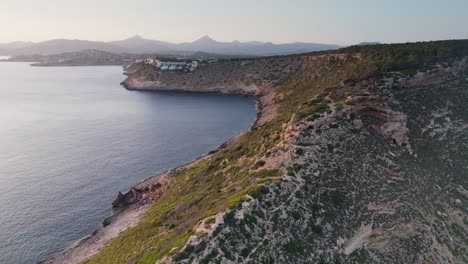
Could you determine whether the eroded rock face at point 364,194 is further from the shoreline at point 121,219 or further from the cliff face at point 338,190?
the shoreline at point 121,219

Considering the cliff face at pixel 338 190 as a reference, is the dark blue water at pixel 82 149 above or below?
below

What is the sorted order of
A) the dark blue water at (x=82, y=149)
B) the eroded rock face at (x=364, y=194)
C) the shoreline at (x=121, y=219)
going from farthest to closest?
the dark blue water at (x=82, y=149) < the shoreline at (x=121, y=219) < the eroded rock face at (x=364, y=194)

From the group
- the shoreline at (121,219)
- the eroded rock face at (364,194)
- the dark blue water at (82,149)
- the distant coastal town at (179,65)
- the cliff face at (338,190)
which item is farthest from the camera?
the distant coastal town at (179,65)

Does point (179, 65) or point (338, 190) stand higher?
point (179, 65)

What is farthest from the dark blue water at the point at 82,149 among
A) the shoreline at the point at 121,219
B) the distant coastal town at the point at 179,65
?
the distant coastal town at the point at 179,65

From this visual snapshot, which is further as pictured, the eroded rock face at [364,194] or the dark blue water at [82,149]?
the dark blue water at [82,149]

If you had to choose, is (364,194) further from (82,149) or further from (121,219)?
(82,149)

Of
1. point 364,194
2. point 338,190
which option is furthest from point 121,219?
point 364,194
